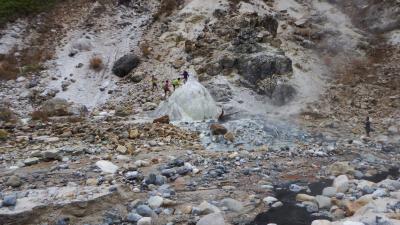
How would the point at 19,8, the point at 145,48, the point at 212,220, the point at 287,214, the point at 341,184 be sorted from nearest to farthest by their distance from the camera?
the point at 212,220 < the point at 287,214 < the point at 341,184 < the point at 145,48 < the point at 19,8

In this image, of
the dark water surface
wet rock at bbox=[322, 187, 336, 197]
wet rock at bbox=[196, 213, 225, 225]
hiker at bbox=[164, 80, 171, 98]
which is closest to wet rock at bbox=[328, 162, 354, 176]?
wet rock at bbox=[322, 187, 336, 197]

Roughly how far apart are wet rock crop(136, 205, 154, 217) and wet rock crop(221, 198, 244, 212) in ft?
5.41

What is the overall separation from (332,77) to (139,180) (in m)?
17.1

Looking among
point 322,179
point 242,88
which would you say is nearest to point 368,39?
point 242,88

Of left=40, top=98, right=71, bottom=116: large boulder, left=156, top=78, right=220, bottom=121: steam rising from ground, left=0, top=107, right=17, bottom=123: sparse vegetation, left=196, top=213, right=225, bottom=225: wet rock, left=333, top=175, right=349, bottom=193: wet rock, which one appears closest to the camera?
left=196, top=213, right=225, bottom=225: wet rock

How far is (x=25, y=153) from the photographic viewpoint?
46.3 feet

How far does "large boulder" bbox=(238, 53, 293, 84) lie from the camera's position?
78.6ft

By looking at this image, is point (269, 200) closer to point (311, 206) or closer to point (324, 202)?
point (311, 206)

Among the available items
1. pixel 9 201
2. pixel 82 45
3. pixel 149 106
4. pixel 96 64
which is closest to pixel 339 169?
pixel 9 201

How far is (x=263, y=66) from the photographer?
79.1 ft

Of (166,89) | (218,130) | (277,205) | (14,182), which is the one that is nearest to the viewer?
(277,205)

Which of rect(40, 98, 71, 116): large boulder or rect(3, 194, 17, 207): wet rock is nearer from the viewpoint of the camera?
rect(3, 194, 17, 207): wet rock

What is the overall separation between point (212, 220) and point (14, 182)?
5.03 m

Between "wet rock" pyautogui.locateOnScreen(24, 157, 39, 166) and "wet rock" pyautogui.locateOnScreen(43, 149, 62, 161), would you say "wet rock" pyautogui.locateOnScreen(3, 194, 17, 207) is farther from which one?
"wet rock" pyautogui.locateOnScreen(43, 149, 62, 161)
